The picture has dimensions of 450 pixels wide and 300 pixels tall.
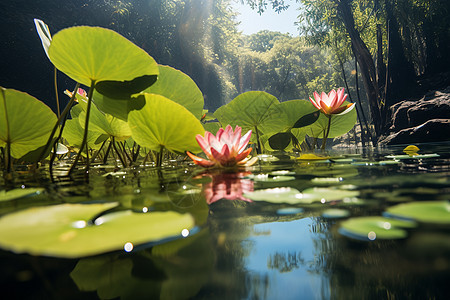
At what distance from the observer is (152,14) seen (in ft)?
31.0

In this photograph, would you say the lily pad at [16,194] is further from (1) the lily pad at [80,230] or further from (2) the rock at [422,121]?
(2) the rock at [422,121]

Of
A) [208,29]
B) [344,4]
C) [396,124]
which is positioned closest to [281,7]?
[344,4]

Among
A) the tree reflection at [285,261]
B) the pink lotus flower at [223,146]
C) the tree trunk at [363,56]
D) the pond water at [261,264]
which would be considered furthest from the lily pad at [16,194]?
the tree trunk at [363,56]

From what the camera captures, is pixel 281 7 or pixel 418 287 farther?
pixel 281 7

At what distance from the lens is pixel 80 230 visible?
11.8 inches

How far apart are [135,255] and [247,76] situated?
1972 centimetres

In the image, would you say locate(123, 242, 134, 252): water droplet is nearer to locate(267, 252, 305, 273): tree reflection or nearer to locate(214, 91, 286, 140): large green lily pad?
locate(267, 252, 305, 273): tree reflection

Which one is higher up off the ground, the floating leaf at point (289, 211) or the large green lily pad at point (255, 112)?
the large green lily pad at point (255, 112)

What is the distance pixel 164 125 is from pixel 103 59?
26 cm

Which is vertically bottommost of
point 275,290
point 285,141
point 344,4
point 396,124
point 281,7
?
point 275,290

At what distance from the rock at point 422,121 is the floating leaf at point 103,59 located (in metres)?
4.61

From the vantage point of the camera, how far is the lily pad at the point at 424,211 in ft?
1.01

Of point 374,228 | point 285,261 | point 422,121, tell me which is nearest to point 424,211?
point 374,228

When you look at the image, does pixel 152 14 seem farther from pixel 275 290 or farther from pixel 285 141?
pixel 275 290
